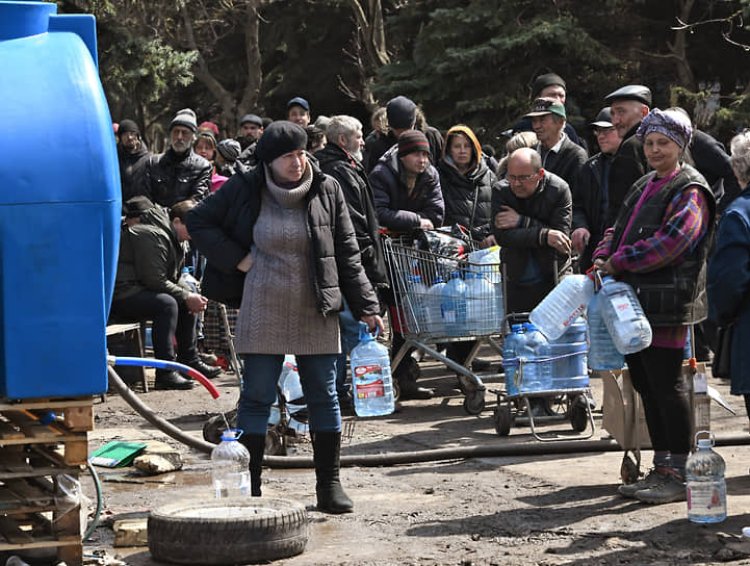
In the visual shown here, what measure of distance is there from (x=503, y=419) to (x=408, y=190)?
2654 mm

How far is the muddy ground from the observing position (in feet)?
22.4

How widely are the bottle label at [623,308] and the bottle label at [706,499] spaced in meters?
0.93

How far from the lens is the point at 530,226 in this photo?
10.6 metres

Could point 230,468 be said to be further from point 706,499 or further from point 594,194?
point 594,194

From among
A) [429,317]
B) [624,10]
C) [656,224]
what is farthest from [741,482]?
[624,10]

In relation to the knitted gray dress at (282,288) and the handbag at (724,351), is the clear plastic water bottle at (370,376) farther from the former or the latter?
the handbag at (724,351)

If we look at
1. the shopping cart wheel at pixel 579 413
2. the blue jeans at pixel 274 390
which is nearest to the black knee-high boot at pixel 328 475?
the blue jeans at pixel 274 390

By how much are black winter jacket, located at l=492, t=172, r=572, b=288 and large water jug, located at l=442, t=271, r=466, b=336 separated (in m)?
Result: 0.65

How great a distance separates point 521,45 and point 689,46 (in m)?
3.57

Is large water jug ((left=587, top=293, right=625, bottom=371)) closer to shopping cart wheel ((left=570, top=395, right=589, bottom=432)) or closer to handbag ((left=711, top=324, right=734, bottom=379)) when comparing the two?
handbag ((left=711, top=324, right=734, bottom=379))

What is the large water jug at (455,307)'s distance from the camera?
11.3 metres

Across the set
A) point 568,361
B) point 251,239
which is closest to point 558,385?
point 568,361

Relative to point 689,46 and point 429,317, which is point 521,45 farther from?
point 429,317

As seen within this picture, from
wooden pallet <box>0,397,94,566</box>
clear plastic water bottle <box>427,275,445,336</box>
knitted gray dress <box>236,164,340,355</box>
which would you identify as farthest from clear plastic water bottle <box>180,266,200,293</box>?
wooden pallet <box>0,397,94,566</box>
